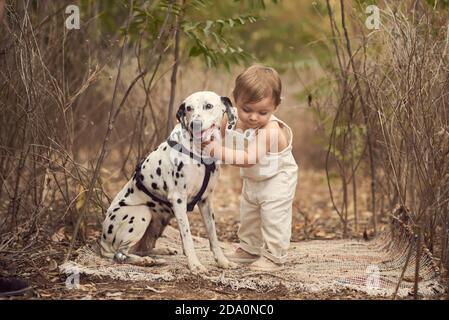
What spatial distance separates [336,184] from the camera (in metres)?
8.66

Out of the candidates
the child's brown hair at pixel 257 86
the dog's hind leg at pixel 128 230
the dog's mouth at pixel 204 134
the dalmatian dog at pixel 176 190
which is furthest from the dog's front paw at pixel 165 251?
the child's brown hair at pixel 257 86

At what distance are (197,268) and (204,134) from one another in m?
0.79

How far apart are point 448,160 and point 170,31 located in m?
2.03

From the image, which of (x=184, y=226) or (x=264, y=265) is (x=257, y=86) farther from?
(x=264, y=265)

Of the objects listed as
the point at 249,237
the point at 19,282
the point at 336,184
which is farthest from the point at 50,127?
the point at 336,184

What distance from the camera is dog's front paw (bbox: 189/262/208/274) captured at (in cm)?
404

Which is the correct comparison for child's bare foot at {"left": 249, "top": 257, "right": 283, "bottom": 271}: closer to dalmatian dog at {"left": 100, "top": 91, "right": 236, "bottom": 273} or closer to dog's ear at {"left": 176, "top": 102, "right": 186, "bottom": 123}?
dalmatian dog at {"left": 100, "top": 91, "right": 236, "bottom": 273}

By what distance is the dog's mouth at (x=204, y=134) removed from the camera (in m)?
3.87

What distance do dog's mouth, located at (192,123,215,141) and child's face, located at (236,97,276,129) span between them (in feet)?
0.79

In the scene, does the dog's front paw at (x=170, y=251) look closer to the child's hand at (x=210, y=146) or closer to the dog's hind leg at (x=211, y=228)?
the dog's hind leg at (x=211, y=228)

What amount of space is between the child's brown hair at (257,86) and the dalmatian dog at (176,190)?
0.35 feet

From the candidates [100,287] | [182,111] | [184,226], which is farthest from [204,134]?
[100,287]

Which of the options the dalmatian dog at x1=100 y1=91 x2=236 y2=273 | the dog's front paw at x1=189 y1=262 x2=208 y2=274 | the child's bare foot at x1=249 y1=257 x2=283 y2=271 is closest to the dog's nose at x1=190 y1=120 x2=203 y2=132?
the dalmatian dog at x1=100 y1=91 x2=236 y2=273
